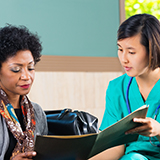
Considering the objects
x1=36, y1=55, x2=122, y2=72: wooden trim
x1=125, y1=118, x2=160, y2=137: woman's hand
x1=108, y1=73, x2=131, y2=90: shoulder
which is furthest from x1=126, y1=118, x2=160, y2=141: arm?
x1=36, y1=55, x2=122, y2=72: wooden trim

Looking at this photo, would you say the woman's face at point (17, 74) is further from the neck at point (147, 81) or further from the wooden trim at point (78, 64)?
the wooden trim at point (78, 64)

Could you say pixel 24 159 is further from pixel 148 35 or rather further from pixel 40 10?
pixel 40 10

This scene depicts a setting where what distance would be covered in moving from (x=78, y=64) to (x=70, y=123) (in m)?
1.16

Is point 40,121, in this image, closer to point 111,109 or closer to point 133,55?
point 111,109

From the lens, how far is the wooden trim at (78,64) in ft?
8.20

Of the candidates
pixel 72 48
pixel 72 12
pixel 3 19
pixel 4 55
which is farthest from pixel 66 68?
pixel 4 55

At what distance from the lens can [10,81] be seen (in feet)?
4.47

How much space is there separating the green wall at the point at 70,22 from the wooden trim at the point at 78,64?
2.1 inches

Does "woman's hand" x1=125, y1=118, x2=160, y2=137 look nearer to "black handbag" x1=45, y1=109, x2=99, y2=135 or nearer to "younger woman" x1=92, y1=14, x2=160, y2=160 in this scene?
"younger woman" x1=92, y1=14, x2=160, y2=160

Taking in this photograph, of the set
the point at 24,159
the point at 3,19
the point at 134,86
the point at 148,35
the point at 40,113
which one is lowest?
the point at 24,159

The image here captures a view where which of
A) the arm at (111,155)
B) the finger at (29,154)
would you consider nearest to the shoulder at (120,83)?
the arm at (111,155)

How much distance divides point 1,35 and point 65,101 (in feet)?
4.26

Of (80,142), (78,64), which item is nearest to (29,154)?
(80,142)

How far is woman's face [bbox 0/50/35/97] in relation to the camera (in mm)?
1360
